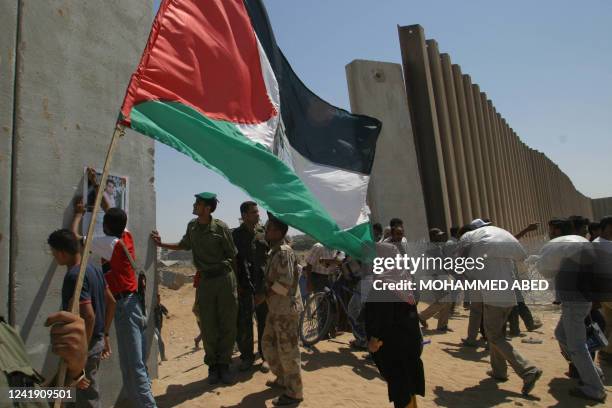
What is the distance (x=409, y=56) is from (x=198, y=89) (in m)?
9.61

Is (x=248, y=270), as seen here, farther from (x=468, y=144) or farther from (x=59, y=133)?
(x=468, y=144)

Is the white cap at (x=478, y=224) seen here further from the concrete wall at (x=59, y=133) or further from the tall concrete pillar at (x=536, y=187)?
the tall concrete pillar at (x=536, y=187)

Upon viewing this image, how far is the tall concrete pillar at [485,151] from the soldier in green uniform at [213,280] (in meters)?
12.7

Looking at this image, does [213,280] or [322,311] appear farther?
[322,311]

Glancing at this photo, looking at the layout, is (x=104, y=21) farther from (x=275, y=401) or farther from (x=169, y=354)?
(x=169, y=354)

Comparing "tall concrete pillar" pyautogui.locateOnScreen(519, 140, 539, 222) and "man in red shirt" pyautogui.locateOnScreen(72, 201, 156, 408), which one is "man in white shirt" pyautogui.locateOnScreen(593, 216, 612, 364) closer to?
"man in red shirt" pyautogui.locateOnScreen(72, 201, 156, 408)

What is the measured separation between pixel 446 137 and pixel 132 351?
405 inches

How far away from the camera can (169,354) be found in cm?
900

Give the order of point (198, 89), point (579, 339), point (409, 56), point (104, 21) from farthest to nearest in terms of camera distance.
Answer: point (409, 56) < point (579, 339) < point (104, 21) < point (198, 89)

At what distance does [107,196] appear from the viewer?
389 cm

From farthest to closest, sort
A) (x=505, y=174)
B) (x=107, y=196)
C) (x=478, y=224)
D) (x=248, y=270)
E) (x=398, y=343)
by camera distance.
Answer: (x=505, y=174) < (x=478, y=224) < (x=248, y=270) < (x=107, y=196) < (x=398, y=343)

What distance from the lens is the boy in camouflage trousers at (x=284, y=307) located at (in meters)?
4.14

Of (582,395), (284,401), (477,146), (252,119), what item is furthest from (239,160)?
(477,146)

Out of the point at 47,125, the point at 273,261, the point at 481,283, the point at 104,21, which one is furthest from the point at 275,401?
the point at 104,21
